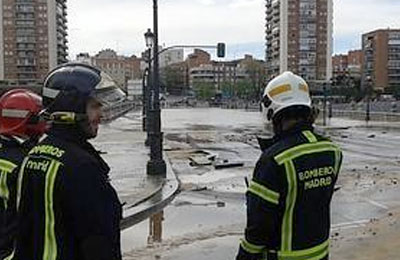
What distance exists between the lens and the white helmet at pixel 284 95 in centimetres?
385

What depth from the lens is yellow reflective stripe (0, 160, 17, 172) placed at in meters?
3.82

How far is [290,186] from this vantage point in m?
3.63

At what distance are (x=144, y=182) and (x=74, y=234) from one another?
1372 cm

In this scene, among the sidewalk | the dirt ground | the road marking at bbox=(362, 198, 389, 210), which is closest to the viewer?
the dirt ground

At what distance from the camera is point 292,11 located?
159 meters

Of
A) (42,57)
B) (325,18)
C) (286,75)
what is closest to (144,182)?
(286,75)

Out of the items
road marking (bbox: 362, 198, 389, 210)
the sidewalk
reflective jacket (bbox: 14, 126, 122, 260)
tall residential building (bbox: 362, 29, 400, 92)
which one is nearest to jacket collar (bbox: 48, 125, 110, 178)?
reflective jacket (bbox: 14, 126, 122, 260)

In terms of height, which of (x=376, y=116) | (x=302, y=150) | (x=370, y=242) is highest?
(x=302, y=150)

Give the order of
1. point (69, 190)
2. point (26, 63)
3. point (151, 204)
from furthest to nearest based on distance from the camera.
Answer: point (26, 63), point (151, 204), point (69, 190)

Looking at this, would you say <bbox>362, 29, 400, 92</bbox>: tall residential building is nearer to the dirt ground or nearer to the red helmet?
the dirt ground

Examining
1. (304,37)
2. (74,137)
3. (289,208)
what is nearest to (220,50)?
(289,208)

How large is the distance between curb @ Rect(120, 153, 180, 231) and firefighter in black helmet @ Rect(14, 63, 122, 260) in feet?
23.4

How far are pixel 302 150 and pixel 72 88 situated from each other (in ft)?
4.07

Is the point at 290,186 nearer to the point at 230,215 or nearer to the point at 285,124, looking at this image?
the point at 285,124
